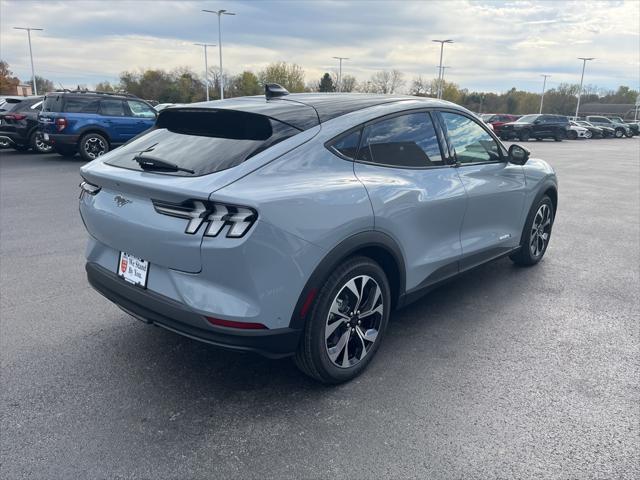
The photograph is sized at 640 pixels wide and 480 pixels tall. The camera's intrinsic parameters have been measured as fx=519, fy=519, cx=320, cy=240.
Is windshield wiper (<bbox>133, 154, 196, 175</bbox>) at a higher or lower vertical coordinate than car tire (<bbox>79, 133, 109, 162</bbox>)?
higher

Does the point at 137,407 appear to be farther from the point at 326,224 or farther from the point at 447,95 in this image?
the point at 447,95

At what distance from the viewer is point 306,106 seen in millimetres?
3260

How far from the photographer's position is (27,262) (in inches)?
215

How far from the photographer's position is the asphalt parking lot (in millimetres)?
2516

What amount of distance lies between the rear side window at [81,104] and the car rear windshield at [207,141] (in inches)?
454

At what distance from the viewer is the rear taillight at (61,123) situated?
13.2 meters

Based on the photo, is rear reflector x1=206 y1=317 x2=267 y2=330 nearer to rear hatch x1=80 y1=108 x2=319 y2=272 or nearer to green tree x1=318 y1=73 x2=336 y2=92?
rear hatch x1=80 y1=108 x2=319 y2=272

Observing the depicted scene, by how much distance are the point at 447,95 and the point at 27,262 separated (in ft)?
302

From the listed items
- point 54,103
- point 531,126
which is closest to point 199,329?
point 54,103

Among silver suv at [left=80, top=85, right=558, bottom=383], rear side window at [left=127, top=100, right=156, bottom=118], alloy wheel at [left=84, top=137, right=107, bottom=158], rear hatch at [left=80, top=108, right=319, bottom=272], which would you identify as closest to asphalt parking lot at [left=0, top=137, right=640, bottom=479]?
silver suv at [left=80, top=85, right=558, bottom=383]

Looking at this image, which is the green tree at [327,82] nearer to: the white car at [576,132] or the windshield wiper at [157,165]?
the white car at [576,132]

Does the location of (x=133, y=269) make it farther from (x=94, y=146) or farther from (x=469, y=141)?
(x=94, y=146)

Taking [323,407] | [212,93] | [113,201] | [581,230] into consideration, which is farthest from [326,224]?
[212,93]

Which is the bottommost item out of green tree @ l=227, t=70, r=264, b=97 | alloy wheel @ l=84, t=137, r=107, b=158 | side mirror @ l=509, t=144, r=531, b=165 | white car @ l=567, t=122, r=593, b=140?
white car @ l=567, t=122, r=593, b=140
